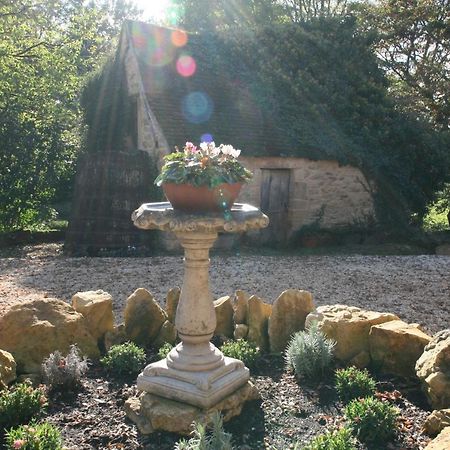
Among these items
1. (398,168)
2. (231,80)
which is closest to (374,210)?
(398,168)

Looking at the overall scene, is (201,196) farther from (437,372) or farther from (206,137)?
(206,137)

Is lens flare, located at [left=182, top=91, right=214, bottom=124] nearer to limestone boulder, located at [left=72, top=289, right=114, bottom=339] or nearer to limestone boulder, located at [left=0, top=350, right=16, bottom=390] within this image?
limestone boulder, located at [left=72, top=289, right=114, bottom=339]

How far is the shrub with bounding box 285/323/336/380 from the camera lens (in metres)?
3.71

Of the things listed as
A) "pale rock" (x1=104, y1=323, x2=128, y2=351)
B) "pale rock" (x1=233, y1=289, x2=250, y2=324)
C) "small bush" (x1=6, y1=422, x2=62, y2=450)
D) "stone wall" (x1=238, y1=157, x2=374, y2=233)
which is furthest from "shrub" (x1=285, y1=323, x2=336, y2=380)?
Answer: "stone wall" (x1=238, y1=157, x2=374, y2=233)

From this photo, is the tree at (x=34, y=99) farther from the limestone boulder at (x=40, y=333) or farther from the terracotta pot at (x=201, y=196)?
the terracotta pot at (x=201, y=196)

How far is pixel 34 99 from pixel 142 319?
367 inches

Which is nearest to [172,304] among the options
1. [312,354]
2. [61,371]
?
[61,371]

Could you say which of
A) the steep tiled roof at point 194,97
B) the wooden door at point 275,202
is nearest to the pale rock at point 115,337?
the steep tiled roof at point 194,97

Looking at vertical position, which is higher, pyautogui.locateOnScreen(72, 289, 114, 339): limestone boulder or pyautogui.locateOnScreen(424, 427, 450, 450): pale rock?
pyautogui.locateOnScreen(424, 427, 450, 450): pale rock

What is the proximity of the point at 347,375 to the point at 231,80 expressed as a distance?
10.7 metres

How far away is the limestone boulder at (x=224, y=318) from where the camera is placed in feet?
14.9

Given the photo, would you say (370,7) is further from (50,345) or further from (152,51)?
(50,345)

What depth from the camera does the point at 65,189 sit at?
15727 mm

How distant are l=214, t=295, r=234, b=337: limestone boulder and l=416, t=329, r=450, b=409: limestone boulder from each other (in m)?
1.77
